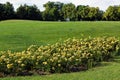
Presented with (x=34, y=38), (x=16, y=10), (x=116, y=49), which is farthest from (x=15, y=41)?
(x=16, y=10)

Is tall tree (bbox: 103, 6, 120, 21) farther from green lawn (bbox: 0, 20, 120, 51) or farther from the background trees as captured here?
green lawn (bbox: 0, 20, 120, 51)

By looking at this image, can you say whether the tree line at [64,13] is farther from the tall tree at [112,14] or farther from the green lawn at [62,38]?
the green lawn at [62,38]

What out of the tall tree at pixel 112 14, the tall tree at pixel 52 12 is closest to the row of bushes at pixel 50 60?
the tall tree at pixel 112 14

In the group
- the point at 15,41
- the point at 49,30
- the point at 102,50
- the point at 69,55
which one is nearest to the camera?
the point at 69,55

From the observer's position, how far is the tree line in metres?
83.2

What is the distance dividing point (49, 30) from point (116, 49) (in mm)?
11130

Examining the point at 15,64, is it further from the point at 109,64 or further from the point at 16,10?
the point at 16,10

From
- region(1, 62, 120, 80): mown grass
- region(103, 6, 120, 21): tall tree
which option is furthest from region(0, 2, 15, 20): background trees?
region(1, 62, 120, 80): mown grass

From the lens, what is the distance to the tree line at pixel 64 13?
8325 cm

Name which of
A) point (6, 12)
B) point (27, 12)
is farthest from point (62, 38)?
point (27, 12)

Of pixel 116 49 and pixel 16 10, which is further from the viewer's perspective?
pixel 16 10

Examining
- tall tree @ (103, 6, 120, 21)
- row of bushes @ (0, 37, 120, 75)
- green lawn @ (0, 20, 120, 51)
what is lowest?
tall tree @ (103, 6, 120, 21)

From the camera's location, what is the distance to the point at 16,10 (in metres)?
84.5

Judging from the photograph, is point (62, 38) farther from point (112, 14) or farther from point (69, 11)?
point (69, 11)
